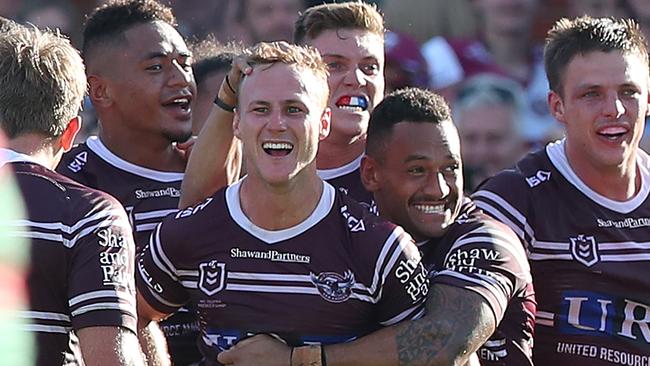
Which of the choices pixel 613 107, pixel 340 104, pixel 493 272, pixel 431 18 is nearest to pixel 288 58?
pixel 340 104

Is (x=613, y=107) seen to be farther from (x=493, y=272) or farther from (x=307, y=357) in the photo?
(x=307, y=357)

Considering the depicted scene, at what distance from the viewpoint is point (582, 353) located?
16.6ft

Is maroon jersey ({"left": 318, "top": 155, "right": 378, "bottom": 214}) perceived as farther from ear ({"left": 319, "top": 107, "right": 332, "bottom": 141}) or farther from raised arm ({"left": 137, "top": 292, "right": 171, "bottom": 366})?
raised arm ({"left": 137, "top": 292, "right": 171, "bottom": 366})

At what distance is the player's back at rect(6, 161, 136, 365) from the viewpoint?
4.02 meters

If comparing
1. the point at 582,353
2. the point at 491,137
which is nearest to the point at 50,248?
the point at 582,353

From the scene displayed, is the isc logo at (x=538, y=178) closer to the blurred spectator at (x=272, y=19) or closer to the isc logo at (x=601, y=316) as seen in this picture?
the isc logo at (x=601, y=316)

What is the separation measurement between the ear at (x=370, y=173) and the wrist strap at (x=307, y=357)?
78 centimetres

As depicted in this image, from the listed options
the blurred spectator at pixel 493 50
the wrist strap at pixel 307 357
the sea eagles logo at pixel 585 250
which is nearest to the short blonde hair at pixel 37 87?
the wrist strap at pixel 307 357

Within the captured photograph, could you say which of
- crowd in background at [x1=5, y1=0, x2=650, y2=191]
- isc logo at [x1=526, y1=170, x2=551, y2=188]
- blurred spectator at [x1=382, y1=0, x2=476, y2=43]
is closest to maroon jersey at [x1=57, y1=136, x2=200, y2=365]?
isc logo at [x1=526, y1=170, x2=551, y2=188]

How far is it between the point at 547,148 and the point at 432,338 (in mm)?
1298

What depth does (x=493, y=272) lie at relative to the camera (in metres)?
4.63

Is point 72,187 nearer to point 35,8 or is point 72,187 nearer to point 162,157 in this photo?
point 162,157

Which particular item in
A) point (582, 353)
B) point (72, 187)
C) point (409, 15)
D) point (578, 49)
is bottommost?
point (582, 353)

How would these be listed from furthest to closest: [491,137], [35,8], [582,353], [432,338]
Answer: [35,8], [491,137], [582,353], [432,338]
